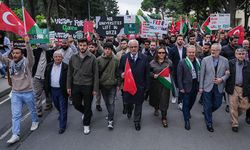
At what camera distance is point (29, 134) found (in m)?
6.37

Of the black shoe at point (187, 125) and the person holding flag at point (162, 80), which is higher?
the person holding flag at point (162, 80)

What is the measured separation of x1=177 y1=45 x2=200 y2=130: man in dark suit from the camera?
656 cm

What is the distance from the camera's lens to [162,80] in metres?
6.80

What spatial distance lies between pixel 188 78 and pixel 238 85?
103 centimetres

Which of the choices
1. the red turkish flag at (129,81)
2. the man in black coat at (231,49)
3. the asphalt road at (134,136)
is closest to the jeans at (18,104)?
the asphalt road at (134,136)

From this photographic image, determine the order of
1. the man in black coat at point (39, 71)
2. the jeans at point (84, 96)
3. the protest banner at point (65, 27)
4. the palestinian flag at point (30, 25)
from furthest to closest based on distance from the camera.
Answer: the protest banner at point (65, 27)
the man in black coat at point (39, 71)
the palestinian flag at point (30, 25)
the jeans at point (84, 96)

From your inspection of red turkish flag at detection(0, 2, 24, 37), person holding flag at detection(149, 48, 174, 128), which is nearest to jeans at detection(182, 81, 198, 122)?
person holding flag at detection(149, 48, 174, 128)

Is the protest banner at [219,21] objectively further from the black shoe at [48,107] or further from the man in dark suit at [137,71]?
the black shoe at [48,107]

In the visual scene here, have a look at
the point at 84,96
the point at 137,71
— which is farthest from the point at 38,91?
the point at 137,71

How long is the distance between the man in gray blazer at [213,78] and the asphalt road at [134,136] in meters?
0.52

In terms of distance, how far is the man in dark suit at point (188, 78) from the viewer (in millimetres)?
6559

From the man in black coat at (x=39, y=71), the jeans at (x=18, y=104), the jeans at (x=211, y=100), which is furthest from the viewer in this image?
the man in black coat at (x=39, y=71)

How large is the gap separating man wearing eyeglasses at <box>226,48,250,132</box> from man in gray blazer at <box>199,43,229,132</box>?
0.58 ft

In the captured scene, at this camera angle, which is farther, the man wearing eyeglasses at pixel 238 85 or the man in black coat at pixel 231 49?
the man in black coat at pixel 231 49
